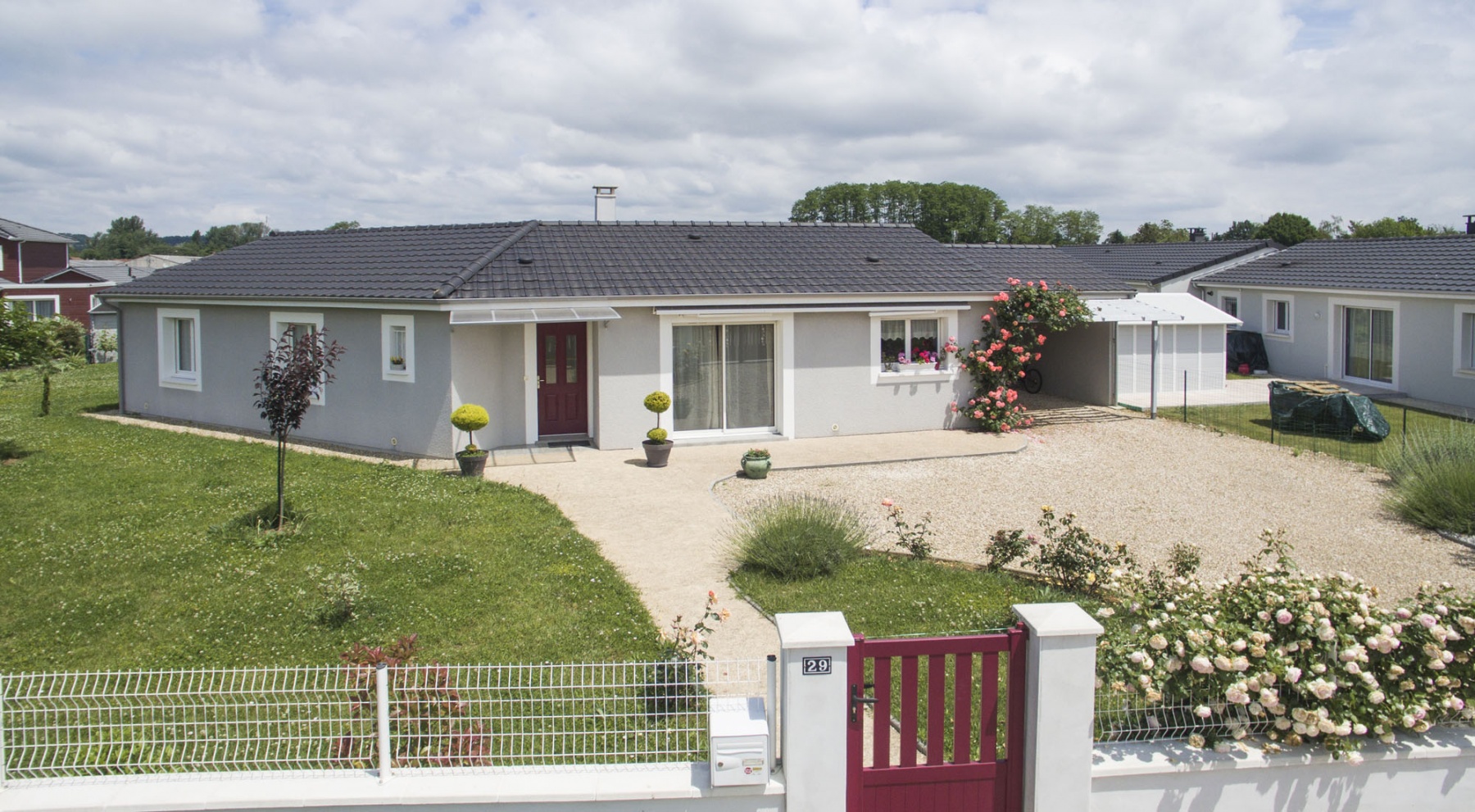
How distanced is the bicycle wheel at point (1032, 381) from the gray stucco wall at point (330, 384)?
15001mm

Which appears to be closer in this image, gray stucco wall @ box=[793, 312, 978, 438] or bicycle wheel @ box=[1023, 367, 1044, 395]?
gray stucco wall @ box=[793, 312, 978, 438]

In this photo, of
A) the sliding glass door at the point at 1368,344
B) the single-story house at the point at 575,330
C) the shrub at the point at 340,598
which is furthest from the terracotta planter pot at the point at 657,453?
the sliding glass door at the point at 1368,344

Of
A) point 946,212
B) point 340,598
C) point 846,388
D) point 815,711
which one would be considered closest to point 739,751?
point 815,711

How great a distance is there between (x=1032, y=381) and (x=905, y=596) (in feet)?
55.7

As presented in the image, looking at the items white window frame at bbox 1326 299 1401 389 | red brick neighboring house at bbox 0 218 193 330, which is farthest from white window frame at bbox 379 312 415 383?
red brick neighboring house at bbox 0 218 193 330

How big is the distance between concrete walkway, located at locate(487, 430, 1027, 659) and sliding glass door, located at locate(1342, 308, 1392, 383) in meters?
12.7

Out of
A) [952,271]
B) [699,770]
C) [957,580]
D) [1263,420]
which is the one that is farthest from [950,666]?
[1263,420]

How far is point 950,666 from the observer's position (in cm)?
972

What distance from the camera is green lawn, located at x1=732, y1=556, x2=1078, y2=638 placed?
32.6 ft

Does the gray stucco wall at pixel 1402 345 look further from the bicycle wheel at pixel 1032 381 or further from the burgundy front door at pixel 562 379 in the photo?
the burgundy front door at pixel 562 379

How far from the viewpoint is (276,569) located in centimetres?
1162

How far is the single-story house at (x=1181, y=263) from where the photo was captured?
35750mm

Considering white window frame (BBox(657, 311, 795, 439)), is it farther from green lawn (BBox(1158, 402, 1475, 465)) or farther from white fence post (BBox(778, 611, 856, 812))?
white fence post (BBox(778, 611, 856, 812))

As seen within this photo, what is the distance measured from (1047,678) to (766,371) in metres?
14.9
